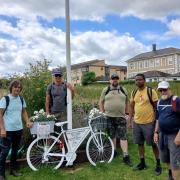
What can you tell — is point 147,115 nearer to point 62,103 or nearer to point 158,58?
point 62,103

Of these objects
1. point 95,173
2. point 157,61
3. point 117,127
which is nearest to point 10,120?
point 95,173

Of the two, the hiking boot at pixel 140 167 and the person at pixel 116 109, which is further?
the person at pixel 116 109

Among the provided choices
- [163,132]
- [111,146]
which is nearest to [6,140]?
[111,146]

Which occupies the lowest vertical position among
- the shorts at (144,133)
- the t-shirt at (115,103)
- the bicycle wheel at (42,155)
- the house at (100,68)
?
the bicycle wheel at (42,155)

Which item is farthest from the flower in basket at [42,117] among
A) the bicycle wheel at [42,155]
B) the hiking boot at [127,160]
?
the hiking boot at [127,160]

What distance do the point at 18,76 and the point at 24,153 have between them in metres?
2.68

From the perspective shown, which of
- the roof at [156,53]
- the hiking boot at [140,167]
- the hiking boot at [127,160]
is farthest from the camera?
the roof at [156,53]

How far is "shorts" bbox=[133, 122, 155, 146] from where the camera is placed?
6652 mm

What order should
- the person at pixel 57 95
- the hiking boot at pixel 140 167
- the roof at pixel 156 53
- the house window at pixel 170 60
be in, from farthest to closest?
the roof at pixel 156 53 → the house window at pixel 170 60 → the person at pixel 57 95 → the hiking boot at pixel 140 167

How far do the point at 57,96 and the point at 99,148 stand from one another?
4.64 ft

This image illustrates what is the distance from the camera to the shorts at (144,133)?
6652 mm

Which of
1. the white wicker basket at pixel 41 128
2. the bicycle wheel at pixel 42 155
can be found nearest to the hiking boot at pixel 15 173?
the bicycle wheel at pixel 42 155

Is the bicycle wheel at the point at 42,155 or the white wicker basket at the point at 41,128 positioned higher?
the white wicker basket at the point at 41,128

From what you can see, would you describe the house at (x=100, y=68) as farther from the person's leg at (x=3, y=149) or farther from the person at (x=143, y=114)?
the person's leg at (x=3, y=149)
